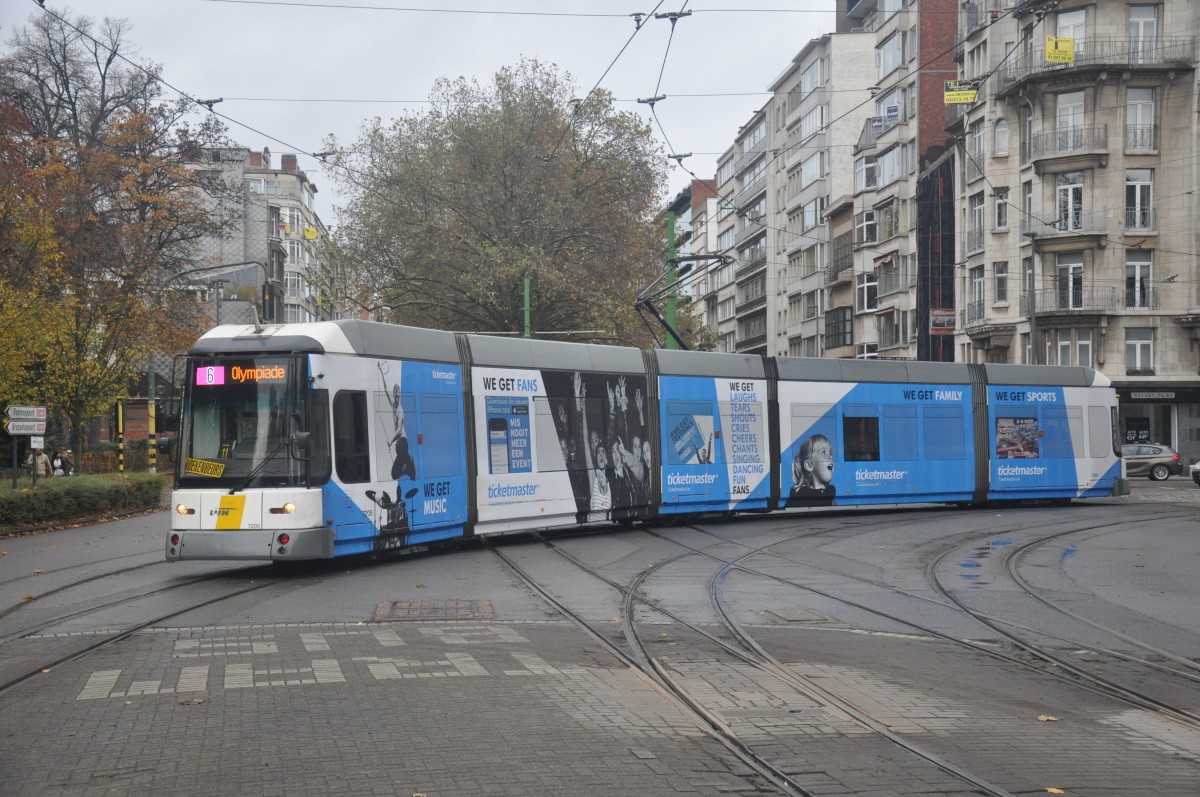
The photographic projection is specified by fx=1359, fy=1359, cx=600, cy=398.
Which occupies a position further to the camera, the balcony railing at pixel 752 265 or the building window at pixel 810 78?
the balcony railing at pixel 752 265

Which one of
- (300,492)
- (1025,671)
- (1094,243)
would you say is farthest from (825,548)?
(1094,243)

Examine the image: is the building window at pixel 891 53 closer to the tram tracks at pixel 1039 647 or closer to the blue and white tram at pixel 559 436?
the blue and white tram at pixel 559 436

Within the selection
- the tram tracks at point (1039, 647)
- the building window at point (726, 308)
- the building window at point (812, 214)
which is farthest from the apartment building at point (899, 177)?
the tram tracks at point (1039, 647)

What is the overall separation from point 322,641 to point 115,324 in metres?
30.3

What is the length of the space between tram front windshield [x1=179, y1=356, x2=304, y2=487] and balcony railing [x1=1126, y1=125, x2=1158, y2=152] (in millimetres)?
42375

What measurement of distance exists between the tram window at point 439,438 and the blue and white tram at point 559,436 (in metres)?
0.03

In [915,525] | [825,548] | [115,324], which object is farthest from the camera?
[115,324]

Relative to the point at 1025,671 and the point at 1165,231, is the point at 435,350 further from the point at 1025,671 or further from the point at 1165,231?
the point at 1165,231

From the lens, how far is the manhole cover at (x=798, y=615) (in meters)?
12.3

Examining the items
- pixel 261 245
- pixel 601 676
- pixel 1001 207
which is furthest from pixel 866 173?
pixel 601 676

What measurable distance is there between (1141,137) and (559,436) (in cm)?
3745

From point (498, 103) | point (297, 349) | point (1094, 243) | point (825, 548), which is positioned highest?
point (498, 103)

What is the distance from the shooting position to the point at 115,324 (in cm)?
3825

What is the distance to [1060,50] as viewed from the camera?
4941cm
